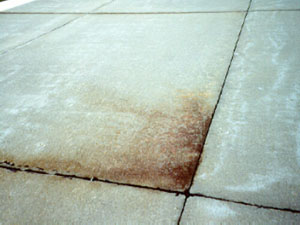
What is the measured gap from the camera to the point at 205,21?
374 cm

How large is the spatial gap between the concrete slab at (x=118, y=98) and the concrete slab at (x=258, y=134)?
118mm

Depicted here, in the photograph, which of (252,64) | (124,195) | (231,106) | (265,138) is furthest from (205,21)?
(124,195)

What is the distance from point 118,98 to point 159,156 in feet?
2.58

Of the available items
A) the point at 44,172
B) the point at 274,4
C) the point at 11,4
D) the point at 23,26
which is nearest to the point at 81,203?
the point at 44,172

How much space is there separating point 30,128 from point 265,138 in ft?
5.27

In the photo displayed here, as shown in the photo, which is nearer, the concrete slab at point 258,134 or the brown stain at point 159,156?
the concrete slab at point 258,134

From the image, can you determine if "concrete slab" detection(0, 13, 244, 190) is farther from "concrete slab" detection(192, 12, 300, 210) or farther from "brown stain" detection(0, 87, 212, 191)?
"concrete slab" detection(192, 12, 300, 210)

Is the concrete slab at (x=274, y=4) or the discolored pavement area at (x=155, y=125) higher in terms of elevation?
the concrete slab at (x=274, y=4)

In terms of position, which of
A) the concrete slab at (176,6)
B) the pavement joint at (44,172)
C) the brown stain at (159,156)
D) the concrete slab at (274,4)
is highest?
the concrete slab at (274,4)

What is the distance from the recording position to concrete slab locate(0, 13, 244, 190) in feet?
5.49

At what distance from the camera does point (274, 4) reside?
13.8 ft

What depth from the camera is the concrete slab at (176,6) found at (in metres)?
4.27

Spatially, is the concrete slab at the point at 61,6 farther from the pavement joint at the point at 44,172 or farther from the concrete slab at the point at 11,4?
the pavement joint at the point at 44,172

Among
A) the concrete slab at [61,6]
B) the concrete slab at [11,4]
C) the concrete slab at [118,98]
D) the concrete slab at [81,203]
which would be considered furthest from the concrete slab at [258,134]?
the concrete slab at [11,4]
